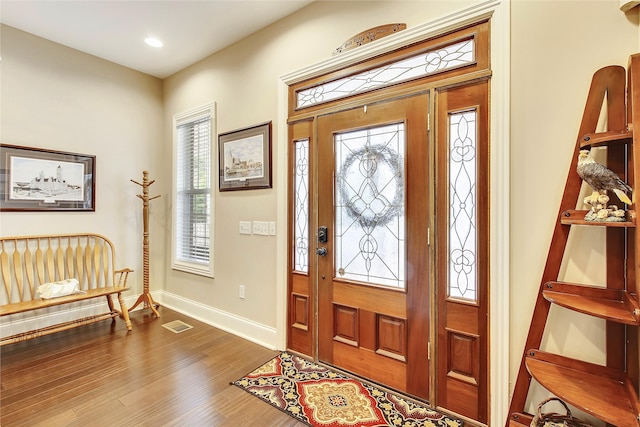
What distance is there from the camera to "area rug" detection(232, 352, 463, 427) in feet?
5.84

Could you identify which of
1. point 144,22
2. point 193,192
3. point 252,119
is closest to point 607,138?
point 252,119

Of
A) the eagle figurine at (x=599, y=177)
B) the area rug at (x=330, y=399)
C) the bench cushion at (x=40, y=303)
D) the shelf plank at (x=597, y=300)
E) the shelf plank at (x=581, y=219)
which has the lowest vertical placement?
the area rug at (x=330, y=399)

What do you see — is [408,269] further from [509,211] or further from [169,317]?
[169,317]

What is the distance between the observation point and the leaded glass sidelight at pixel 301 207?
8.32ft

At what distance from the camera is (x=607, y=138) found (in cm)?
127

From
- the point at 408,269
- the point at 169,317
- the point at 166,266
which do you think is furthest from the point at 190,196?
the point at 408,269

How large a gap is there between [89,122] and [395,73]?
337 centimetres

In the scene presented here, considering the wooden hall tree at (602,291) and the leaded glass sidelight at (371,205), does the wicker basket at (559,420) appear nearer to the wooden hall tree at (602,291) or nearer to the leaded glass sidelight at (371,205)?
the wooden hall tree at (602,291)

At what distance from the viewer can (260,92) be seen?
2.86 meters

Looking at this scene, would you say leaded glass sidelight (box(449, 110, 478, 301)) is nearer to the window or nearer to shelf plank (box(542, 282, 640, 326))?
shelf plank (box(542, 282, 640, 326))

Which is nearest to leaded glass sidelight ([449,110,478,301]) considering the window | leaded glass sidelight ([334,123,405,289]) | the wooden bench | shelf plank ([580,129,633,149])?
leaded glass sidelight ([334,123,405,289])

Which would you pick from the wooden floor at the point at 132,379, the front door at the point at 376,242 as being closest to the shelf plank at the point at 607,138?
the front door at the point at 376,242

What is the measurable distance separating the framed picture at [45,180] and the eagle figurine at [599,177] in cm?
427

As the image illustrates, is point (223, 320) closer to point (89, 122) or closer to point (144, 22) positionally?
point (89, 122)
